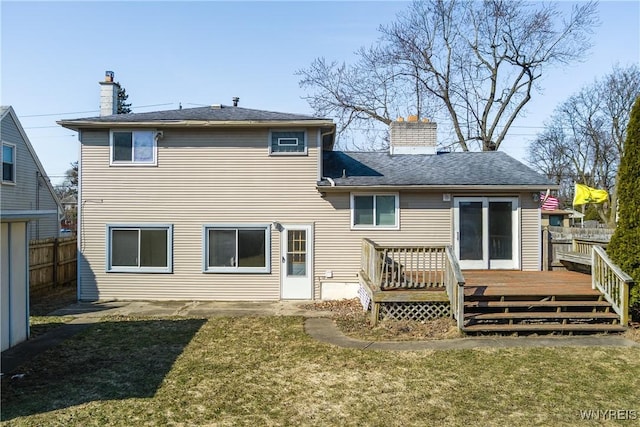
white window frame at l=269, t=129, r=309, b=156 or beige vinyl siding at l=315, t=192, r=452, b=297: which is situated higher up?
white window frame at l=269, t=129, r=309, b=156

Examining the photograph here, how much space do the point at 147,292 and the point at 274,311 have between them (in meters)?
3.81

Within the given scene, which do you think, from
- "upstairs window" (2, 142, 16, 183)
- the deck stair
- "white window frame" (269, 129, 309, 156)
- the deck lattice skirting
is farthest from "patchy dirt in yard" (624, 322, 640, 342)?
"upstairs window" (2, 142, 16, 183)

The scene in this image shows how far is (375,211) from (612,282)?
538 cm

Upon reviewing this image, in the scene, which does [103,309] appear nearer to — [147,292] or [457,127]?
[147,292]

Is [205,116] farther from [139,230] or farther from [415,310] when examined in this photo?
[415,310]

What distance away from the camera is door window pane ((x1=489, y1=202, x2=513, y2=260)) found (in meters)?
11.4

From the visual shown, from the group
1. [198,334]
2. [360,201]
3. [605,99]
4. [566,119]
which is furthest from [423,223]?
[566,119]

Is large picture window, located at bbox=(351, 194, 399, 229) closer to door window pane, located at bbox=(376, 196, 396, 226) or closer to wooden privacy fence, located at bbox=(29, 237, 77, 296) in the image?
door window pane, located at bbox=(376, 196, 396, 226)

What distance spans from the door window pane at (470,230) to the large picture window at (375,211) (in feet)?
5.77

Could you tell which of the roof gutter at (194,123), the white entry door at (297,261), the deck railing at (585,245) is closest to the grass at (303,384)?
the white entry door at (297,261)

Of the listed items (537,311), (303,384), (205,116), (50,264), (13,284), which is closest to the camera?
(303,384)

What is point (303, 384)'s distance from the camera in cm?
559

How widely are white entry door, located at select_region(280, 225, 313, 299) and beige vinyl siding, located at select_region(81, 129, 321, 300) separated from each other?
0.63 ft

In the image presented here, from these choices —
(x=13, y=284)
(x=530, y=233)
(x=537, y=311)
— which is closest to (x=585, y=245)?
(x=530, y=233)
